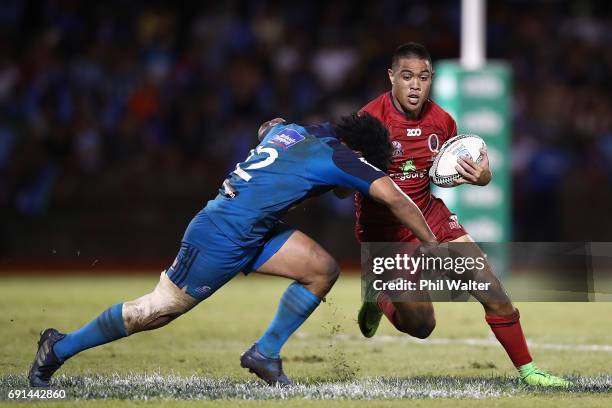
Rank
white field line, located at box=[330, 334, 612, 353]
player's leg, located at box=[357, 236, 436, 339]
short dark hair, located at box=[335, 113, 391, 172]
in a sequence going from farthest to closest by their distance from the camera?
white field line, located at box=[330, 334, 612, 353], player's leg, located at box=[357, 236, 436, 339], short dark hair, located at box=[335, 113, 391, 172]

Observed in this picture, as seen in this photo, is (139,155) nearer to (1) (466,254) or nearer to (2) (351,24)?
(2) (351,24)

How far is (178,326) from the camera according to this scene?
35.7 ft

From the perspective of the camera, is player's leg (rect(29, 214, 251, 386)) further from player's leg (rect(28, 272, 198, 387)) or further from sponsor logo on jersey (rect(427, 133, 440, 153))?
sponsor logo on jersey (rect(427, 133, 440, 153))

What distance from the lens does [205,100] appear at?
17.4m

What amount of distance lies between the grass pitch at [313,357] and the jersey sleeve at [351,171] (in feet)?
3.90

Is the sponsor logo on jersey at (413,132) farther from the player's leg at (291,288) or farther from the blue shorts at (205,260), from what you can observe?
the blue shorts at (205,260)

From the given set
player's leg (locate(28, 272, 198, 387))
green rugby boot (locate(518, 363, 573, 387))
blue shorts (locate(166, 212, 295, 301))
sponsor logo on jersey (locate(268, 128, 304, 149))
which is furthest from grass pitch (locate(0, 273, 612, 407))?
sponsor logo on jersey (locate(268, 128, 304, 149))

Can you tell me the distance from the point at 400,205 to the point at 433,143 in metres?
1.40

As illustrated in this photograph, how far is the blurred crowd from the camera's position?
16.7 m

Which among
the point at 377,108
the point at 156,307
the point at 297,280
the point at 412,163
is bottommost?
the point at 156,307

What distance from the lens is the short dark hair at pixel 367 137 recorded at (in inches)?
261

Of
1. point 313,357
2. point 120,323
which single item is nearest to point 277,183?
point 120,323

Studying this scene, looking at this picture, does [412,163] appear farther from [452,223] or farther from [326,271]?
[326,271]

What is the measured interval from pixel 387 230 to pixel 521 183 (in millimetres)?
10313
